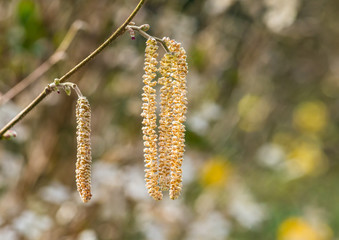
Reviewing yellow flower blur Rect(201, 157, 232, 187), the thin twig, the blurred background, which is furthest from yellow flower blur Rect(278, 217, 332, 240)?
the thin twig

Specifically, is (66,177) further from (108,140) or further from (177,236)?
(177,236)

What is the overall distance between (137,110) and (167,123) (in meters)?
1.09

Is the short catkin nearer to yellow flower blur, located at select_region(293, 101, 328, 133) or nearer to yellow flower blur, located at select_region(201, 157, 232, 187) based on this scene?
yellow flower blur, located at select_region(201, 157, 232, 187)

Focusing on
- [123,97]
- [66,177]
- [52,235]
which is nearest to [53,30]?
[123,97]

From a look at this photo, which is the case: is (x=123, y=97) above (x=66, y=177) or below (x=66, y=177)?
above

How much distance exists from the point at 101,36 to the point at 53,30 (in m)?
Result: 0.21

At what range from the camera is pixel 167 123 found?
68 cm

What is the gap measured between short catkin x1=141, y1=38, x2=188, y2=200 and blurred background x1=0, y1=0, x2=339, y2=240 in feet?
1.99

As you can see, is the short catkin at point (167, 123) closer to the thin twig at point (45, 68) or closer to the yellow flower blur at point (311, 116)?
the thin twig at point (45, 68)

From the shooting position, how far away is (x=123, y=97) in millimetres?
1895

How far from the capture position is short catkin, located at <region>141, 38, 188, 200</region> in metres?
0.65

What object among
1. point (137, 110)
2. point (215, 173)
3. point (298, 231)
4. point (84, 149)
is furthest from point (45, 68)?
point (298, 231)

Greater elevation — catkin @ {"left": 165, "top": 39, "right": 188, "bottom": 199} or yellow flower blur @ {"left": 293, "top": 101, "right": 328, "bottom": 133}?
yellow flower blur @ {"left": 293, "top": 101, "right": 328, "bottom": 133}

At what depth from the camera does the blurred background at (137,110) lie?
1.55m
